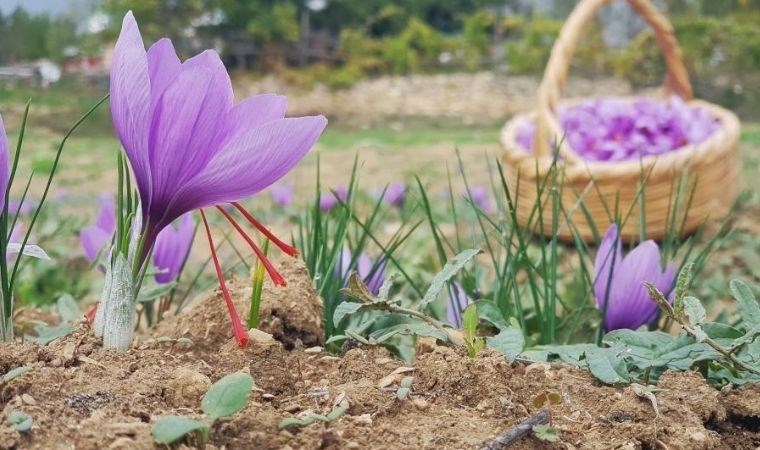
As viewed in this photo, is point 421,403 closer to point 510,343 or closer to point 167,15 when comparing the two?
point 510,343

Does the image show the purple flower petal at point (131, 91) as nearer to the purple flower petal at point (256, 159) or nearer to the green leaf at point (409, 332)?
the purple flower petal at point (256, 159)

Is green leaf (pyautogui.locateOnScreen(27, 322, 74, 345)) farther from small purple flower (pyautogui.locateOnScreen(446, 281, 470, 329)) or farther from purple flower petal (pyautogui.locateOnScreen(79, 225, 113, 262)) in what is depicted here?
small purple flower (pyautogui.locateOnScreen(446, 281, 470, 329))

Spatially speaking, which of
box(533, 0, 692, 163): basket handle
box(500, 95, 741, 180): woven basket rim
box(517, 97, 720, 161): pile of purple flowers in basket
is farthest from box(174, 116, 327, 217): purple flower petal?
box(517, 97, 720, 161): pile of purple flowers in basket

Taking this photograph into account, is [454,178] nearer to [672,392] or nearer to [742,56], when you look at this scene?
[672,392]

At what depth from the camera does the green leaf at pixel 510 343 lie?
72 cm

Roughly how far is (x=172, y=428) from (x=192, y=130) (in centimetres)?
21

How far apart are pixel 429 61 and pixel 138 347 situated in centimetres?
1691

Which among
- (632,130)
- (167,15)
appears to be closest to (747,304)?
(632,130)

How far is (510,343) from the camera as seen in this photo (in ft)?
2.40

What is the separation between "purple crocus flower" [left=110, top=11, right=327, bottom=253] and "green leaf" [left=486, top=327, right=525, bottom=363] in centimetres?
24

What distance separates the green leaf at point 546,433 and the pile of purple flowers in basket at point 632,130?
239 cm

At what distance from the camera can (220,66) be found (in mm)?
632

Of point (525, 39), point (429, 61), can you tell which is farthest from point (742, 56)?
point (429, 61)

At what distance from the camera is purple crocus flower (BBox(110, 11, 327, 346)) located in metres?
0.61
